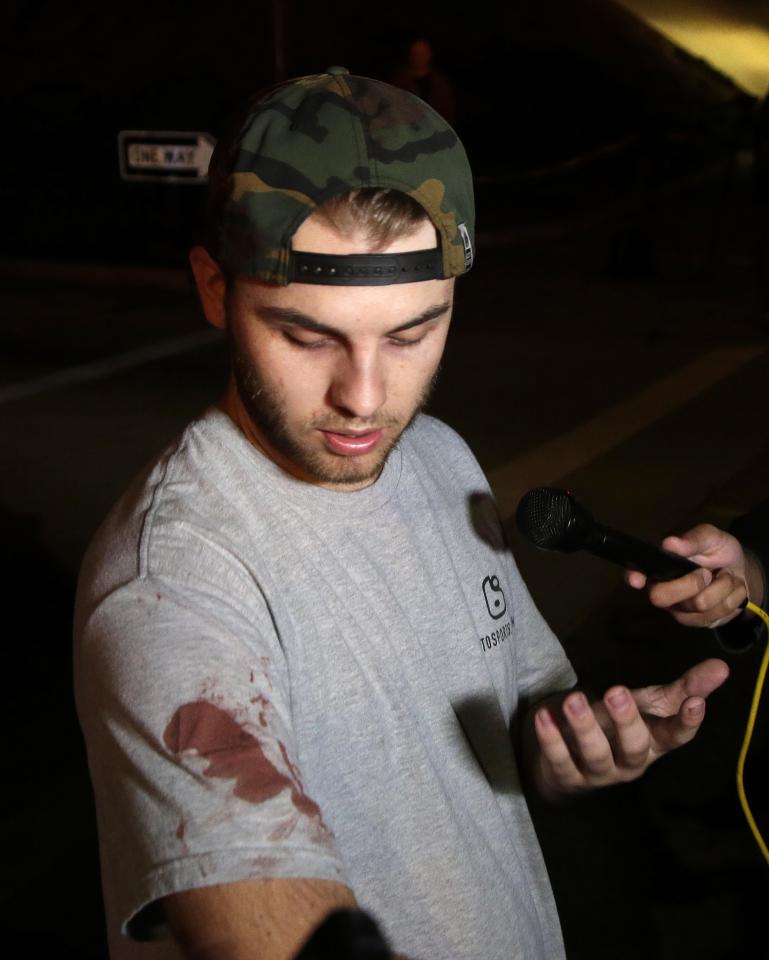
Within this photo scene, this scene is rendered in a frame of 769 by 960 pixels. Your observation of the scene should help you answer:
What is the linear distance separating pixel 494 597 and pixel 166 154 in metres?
8.89

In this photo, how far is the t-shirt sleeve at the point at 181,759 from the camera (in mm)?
1095

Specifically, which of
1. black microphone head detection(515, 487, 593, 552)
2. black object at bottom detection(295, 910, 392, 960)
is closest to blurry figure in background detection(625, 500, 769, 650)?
black microphone head detection(515, 487, 593, 552)

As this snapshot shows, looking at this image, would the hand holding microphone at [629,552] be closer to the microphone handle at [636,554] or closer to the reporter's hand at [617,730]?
the microphone handle at [636,554]

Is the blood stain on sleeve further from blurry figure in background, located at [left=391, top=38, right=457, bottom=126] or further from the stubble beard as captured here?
blurry figure in background, located at [left=391, top=38, right=457, bottom=126]

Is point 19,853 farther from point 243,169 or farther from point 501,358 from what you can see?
point 501,358

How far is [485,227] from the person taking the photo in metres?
15.6

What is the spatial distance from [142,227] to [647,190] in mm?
6117

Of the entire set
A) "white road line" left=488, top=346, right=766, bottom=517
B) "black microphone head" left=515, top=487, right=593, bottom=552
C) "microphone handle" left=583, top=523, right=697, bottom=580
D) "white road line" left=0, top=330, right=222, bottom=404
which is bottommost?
"white road line" left=0, top=330, right=222, bottom=404

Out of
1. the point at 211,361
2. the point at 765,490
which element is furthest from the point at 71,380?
the point at 765,490

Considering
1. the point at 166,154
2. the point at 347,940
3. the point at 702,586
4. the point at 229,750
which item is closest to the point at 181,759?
the point at 229,750

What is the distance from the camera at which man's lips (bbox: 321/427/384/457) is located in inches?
58.0

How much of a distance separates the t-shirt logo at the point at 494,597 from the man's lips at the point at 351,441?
0.99 ft

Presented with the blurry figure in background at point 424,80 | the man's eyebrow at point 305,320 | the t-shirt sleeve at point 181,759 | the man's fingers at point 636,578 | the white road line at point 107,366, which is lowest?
the white road line at point 107,366

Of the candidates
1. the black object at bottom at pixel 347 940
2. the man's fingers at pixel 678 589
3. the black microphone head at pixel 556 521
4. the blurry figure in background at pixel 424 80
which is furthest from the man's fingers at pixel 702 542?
the blurry figure in background at pixel 424 80
